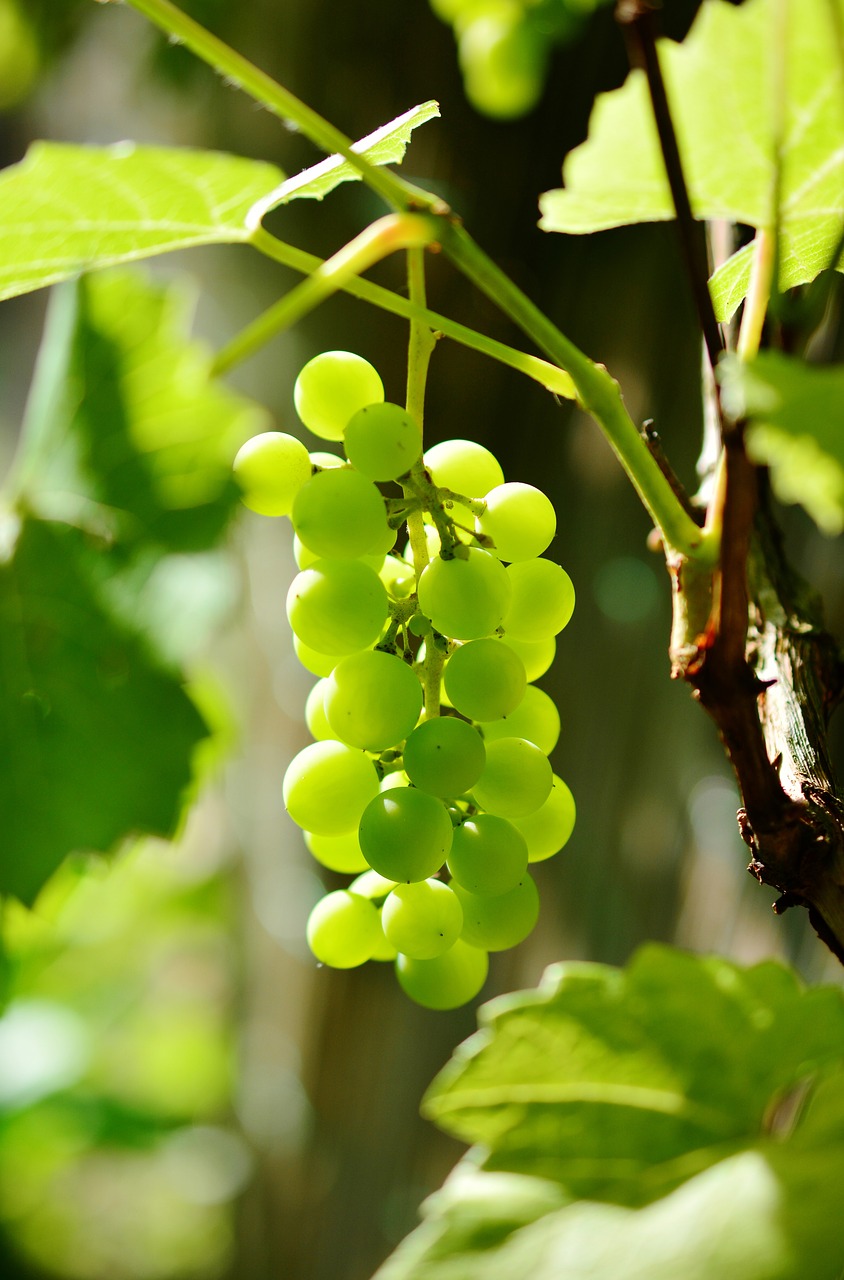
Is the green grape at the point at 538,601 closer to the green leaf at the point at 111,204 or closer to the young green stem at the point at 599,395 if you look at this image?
the young green stem at the point at 599,395

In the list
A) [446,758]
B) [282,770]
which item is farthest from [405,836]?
[282,770]

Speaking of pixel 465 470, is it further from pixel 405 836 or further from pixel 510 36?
pixel 510 36

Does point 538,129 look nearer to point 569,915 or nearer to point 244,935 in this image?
point 569,915

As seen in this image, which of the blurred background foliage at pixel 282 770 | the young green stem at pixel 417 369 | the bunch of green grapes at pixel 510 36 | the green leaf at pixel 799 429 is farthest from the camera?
the blurred background foliage at pixel 282 770

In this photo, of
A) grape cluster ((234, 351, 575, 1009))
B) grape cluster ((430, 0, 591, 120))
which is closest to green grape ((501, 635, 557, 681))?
grape cluster ((234, 351, 575, 1009))

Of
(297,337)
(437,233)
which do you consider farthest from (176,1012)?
A: (437,233)

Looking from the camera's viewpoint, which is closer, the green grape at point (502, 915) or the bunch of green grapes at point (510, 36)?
the green grape at point (502, 915)

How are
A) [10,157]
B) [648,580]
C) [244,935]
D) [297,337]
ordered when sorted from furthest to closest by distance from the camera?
[10,157], [244,935], [297,337], [648,580]

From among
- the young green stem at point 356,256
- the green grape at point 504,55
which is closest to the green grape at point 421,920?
the young green stem at point 356,256
